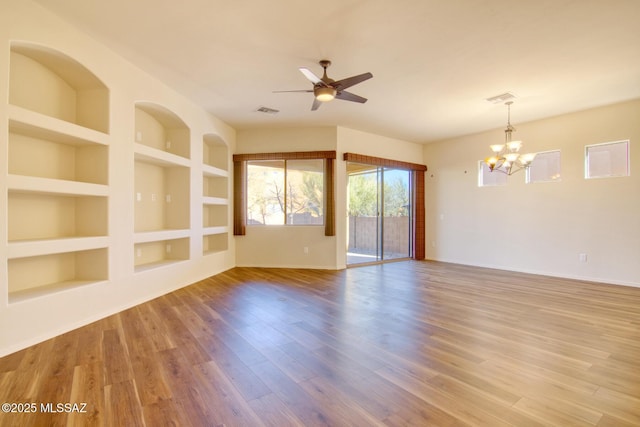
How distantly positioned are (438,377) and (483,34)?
3.20 metres

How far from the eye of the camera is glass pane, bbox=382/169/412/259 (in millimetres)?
7234

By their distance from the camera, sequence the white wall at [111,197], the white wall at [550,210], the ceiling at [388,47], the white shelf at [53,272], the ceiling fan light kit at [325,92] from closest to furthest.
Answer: the white wall at [111,197] < the ceiling at [388,47] < the white shelf at [53,272] < the ceiling fan light kit at [325,92] < the white wall at [550,210]

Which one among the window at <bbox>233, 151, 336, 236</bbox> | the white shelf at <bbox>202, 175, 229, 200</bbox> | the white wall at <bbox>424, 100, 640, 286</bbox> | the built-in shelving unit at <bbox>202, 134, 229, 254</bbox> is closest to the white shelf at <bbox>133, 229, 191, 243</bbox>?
the built-in shelving unit at <bbox>202, 134, 229, 254</bbox>

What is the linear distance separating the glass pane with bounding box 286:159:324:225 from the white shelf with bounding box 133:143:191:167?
2196 mm

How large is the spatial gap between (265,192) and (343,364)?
15.2ft

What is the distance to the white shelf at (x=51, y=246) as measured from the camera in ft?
8.29

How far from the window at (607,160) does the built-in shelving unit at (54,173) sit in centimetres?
741

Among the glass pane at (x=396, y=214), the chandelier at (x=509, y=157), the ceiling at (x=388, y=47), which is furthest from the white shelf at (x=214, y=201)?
the chandelier at (x=509, y=157)

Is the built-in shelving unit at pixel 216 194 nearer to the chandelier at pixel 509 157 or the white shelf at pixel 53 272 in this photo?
the white shelf at pixel 53 272

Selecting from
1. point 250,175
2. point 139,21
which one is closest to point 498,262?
point 250,175

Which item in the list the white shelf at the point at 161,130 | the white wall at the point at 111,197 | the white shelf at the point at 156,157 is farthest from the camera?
the white shelf at the point at 161,130

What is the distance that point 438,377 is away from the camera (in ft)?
6.89

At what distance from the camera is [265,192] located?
6.40 metres

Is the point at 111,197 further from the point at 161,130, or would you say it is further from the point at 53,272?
the point at 161,130
